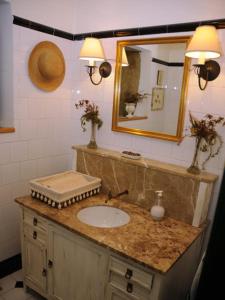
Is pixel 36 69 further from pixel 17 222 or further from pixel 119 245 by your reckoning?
pixel 119 245

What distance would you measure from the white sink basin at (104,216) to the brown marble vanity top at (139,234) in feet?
0.14

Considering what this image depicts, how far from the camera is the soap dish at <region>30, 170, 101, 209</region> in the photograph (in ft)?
5.62

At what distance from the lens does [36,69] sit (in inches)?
79.4

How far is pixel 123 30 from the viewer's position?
189 cm

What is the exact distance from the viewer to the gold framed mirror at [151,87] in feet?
5.51

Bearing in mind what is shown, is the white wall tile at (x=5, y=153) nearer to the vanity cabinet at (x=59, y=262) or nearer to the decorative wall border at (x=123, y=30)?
the vanity cabinet at (x=59, y=262)

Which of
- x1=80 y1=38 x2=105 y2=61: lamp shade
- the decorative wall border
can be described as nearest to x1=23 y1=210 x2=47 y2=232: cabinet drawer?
x1=80 y1=38 x2=105 y2=61: lamp shade

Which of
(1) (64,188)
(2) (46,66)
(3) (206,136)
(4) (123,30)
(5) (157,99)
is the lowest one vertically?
(1) (64,188)

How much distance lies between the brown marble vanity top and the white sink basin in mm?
41

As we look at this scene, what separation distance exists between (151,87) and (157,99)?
0.10m

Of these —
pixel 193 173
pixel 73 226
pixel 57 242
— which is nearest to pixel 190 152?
pixel 193 173

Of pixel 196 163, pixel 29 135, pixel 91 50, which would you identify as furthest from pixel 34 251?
pixel 91 50

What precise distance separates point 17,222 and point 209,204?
5.13 feet

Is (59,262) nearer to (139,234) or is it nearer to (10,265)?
(139,234)
